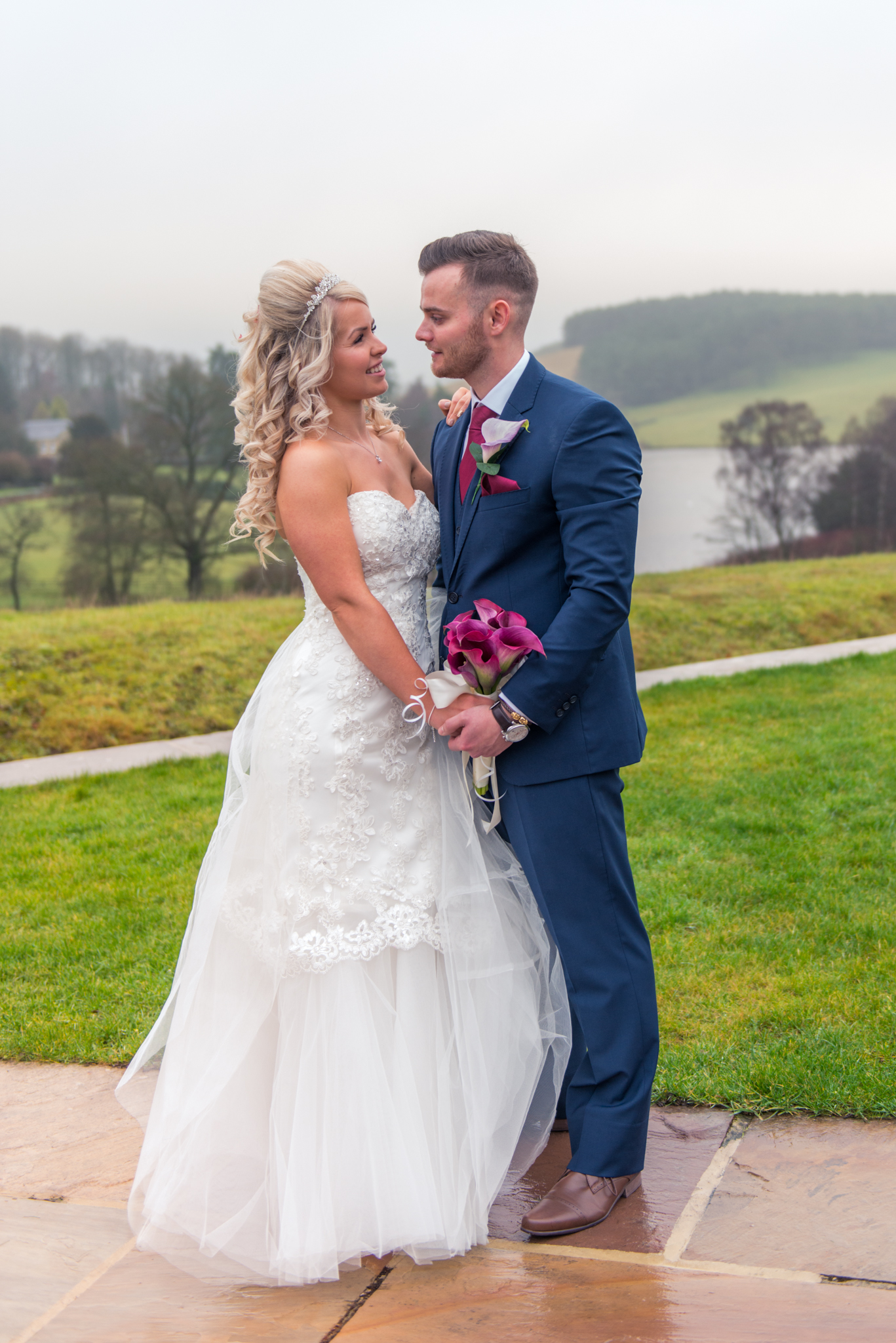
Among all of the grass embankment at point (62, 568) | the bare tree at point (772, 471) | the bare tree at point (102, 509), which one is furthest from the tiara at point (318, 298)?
the bare tree at point (772, 471)

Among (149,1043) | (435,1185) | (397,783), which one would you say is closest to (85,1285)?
(149,1043)

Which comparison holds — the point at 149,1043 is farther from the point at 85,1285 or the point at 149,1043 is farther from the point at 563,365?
the point at 563,365

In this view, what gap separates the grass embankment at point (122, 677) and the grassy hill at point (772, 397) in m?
9.67

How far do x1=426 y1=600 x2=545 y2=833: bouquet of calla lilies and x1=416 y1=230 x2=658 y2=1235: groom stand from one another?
50 mm

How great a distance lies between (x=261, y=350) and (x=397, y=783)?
1094 mm

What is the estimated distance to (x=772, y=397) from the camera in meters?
21.5

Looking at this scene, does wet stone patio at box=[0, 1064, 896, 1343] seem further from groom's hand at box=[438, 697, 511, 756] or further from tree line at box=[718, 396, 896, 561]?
tree line at box=[718, 396, 896, 561]

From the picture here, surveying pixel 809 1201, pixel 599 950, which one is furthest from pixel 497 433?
pixel 809 1201

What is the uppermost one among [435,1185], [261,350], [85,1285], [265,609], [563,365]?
[563,365]

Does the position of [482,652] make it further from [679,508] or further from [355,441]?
[679,508]

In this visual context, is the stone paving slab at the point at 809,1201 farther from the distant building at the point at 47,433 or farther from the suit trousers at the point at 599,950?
the distant building at the point at 47,433

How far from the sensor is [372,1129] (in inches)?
96.2

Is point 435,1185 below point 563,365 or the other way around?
below

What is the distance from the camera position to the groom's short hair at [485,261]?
2.55 meters
